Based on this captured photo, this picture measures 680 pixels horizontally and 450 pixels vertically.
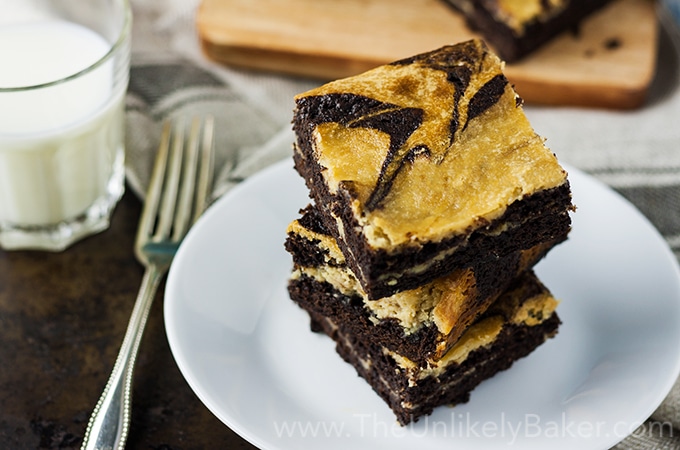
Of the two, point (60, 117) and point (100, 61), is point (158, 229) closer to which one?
point (60, 117)

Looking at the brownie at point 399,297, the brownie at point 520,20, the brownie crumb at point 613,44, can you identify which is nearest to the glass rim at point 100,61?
the brownie at point 399,297

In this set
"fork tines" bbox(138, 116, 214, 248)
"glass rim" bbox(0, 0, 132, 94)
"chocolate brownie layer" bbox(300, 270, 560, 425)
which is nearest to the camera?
"chocolate brownie layer" bbox(300, 270, 560, 425)

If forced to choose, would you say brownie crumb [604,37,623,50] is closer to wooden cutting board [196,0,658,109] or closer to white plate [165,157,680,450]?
wooden cutting board [196,0,658,109]

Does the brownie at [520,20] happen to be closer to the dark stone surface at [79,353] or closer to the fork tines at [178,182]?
the fork tines at [178,182]

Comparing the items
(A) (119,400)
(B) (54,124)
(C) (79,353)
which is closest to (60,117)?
(B) (54,124)

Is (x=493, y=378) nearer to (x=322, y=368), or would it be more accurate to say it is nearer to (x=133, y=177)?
(x=322, y=368)

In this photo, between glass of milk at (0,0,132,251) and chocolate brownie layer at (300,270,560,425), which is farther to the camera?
glass of milk at (0,0,132,251)

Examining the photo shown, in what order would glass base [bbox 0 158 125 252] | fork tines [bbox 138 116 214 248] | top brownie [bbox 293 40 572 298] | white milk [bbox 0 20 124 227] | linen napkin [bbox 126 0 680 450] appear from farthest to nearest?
linen napkin [bbox 126 0 680 450] < glass base [bbox 0 158 125 252] < fork tines [bbox 138 116 214 248] < white milk [bbox 0 20 124 227] < top brownie [bbox 293 40 572 298]

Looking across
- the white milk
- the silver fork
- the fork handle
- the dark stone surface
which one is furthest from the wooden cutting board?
the fork handle

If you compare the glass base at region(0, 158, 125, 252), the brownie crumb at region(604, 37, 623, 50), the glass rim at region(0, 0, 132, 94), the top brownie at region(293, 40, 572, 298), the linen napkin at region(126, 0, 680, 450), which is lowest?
the glass base at region(0, 158, 125, 252)
